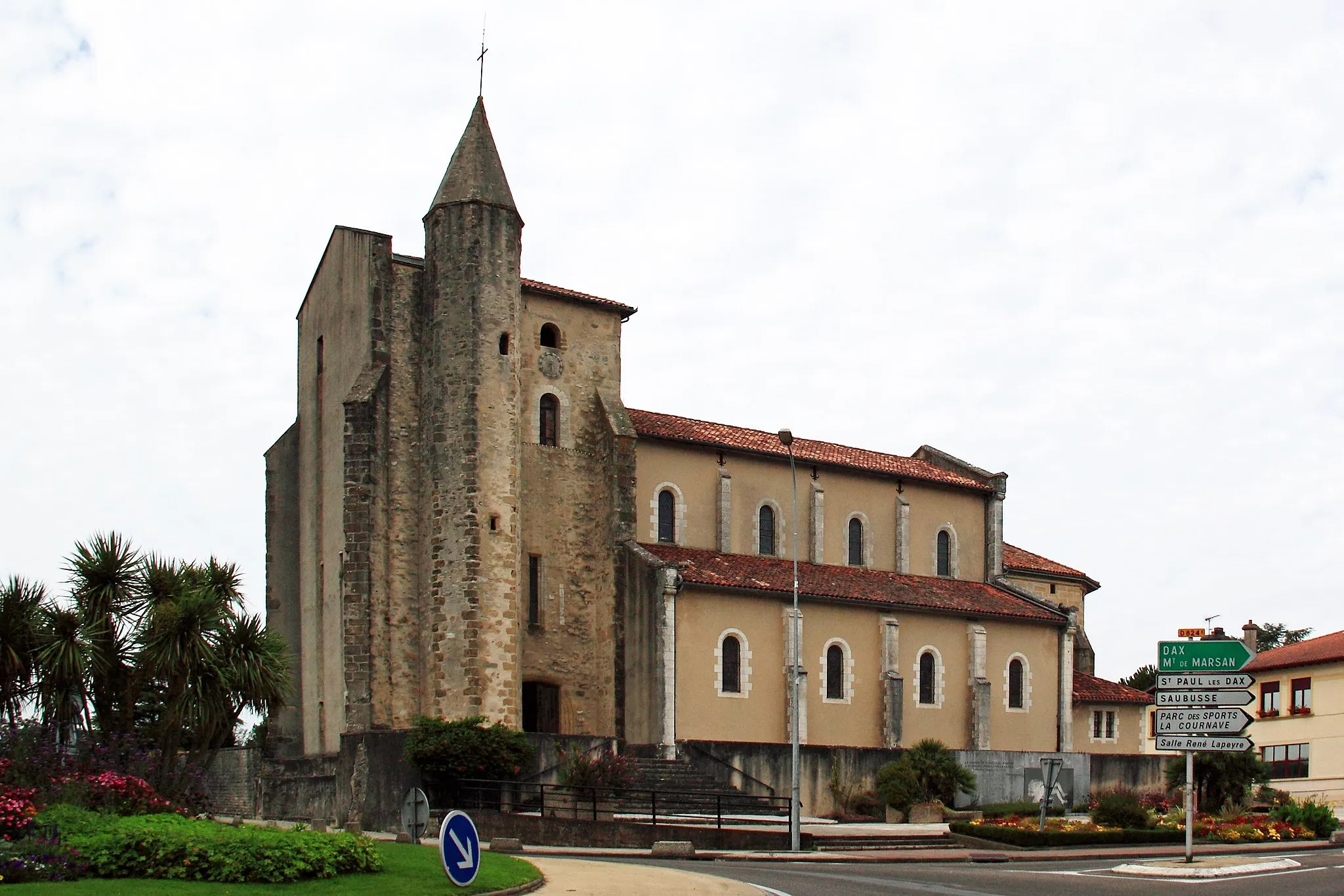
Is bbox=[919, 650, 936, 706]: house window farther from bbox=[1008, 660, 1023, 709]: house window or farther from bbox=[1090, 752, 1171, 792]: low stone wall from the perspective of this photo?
bbox=[1090, 752, 1171, 792]: low stone wall

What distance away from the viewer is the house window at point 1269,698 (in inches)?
2419

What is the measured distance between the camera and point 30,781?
77.8ft

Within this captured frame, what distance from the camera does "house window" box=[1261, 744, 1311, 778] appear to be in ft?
193

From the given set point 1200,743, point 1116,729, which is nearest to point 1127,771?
point 1116,729

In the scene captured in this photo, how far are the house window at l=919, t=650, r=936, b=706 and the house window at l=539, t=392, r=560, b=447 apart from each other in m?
13.5

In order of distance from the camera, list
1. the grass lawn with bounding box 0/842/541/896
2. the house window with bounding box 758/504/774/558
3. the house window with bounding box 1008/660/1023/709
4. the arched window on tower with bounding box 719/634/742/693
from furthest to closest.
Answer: the house window with bounding box 1008/660/1023/709
the house window with bounding box 758/504/774/558
the arched window on tower with bounding box 719/634/742/693
the grass lawn with bounding box 0/842/541/896

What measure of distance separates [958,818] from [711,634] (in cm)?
840

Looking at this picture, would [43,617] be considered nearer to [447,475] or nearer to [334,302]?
[447,475]

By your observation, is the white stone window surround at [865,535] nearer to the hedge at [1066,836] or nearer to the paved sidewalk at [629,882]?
the hedge at [1066,836]

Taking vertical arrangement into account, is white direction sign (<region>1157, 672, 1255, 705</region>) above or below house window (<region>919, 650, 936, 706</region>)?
above

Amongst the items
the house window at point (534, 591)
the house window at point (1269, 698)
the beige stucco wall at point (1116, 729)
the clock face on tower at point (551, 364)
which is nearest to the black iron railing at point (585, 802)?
the house window at point (534, 591)

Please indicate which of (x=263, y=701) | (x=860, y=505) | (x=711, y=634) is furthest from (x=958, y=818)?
(x=263, y=701)


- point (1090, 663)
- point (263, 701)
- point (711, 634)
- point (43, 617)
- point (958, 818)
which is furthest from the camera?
point (1090, 663)

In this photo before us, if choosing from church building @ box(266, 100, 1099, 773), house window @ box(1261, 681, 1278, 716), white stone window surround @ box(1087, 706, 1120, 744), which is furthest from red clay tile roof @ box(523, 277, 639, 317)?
house window @ box(1261, 681, 1278, 716)
